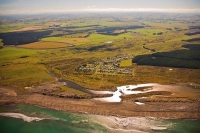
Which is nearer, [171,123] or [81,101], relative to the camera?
[171,123]

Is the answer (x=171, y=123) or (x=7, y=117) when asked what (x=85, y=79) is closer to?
(x=7, y=117)

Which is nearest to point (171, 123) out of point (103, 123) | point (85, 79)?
point (103, 123)

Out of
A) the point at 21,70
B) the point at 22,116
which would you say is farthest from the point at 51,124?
the point at 21,70

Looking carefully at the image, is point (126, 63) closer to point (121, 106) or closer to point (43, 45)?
point (121, 106)

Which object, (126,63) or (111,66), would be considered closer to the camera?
(111,66)

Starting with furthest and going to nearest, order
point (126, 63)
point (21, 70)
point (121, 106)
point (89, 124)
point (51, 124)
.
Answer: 1. point (126, 63)
2. point (21, 70)
3. point (121, 106)
4. point (51, 124)
5. point (89, 124)

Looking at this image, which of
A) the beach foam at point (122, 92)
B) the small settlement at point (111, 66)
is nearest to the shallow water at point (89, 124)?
the beach foam at point (122, 92)

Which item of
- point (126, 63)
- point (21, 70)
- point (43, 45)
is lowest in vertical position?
point (21, 70)
